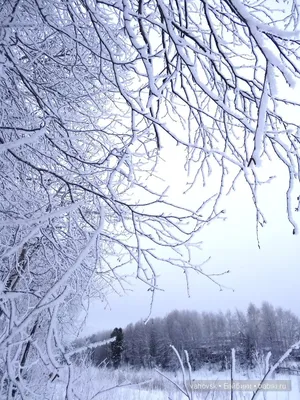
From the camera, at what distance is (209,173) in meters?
2.25

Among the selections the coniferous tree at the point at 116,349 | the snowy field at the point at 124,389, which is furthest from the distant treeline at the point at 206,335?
the snowy field at the point at 124,389

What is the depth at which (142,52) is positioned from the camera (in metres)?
1.23

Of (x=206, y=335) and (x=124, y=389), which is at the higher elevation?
(x=124, y=389)

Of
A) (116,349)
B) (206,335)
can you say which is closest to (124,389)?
(116,349)

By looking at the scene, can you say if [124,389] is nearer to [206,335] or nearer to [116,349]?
[116,349]

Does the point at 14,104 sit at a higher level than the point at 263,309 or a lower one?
higher

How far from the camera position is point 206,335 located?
178ft

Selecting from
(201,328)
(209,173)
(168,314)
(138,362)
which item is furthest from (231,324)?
(209,173)

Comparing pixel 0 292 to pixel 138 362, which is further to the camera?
pixel 138 362

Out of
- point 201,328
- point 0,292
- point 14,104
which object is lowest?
point 201,328

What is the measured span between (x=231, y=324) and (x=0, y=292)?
6147 centimetres

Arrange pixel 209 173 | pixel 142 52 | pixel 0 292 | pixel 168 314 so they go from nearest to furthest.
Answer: pixel 0 292, pixel 142 52, pixel 209 173, pixel 168 314

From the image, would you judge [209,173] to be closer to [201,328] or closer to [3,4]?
[3,4]

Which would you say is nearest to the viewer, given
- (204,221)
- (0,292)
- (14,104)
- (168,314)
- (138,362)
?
(0,292)
